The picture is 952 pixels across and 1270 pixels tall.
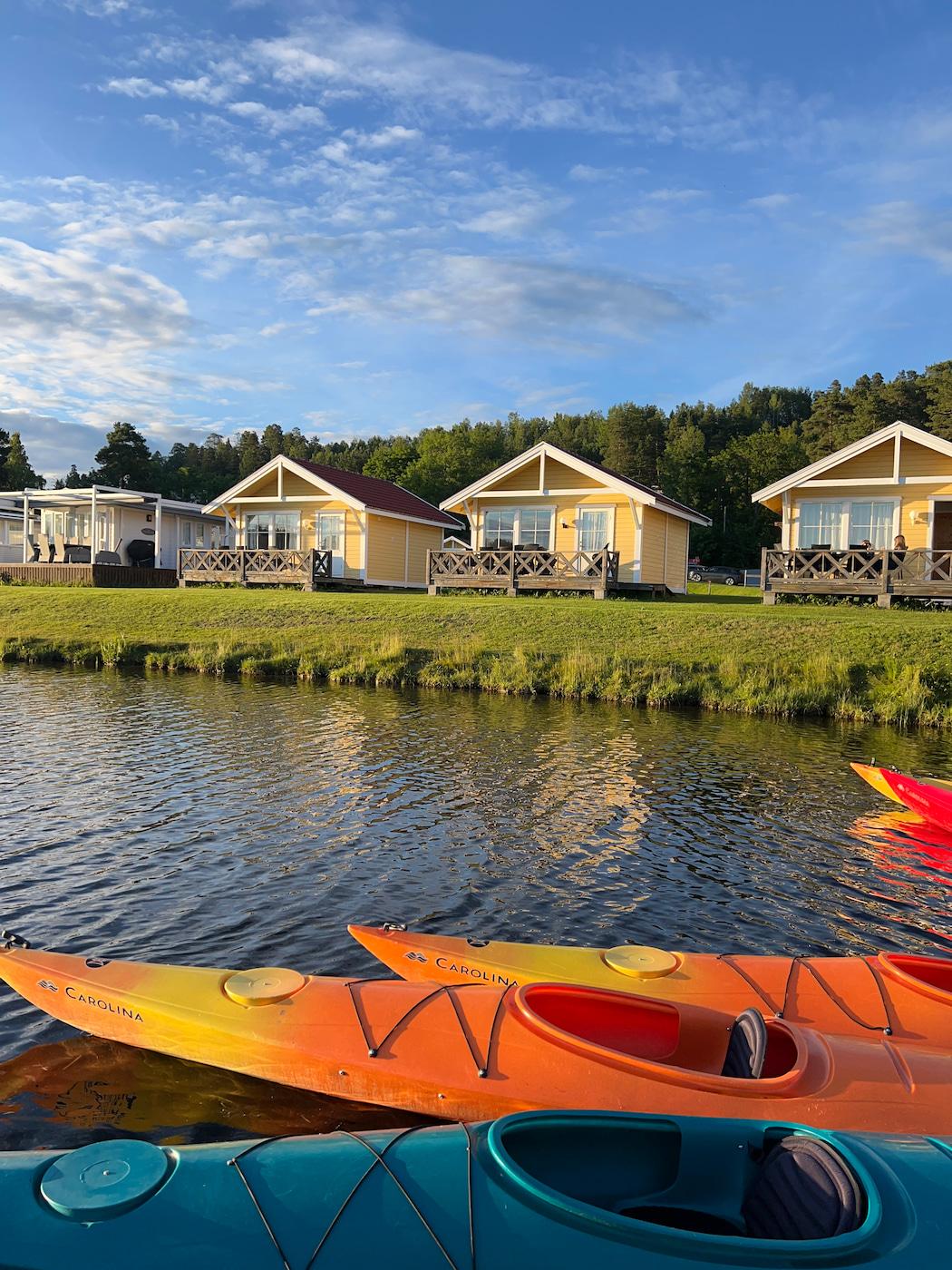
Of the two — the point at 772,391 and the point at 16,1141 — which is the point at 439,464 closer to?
the point at 772,391

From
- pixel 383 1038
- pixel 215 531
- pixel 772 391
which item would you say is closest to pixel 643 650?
pixel 383 1038

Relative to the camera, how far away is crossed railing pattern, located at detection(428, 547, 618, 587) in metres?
28.7

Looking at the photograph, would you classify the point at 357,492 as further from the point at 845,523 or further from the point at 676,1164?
the point at 676,1164

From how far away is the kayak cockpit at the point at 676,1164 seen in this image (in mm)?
3260

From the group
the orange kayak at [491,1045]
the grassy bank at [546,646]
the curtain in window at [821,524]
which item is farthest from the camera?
the curtain in window at [821,524]

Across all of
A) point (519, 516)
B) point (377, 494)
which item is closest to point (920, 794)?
point (519, 516)

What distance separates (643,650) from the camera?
20359mm

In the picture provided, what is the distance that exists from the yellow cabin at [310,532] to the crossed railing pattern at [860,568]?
47.5 feet

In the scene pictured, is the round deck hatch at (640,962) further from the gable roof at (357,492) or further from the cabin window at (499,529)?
the gable roof at (357,492)

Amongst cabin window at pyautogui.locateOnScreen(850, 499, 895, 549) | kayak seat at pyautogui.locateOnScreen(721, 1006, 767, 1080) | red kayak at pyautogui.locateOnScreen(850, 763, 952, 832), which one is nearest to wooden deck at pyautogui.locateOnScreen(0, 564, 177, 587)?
cabin window at pyautogui.locateOnScreen(850, 499, 895, 549)

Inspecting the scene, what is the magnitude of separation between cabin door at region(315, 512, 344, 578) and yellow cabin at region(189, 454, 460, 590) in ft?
0.11

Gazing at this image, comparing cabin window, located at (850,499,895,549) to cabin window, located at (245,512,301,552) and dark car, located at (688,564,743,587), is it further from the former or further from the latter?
dark car, located at (688,564,743,587)

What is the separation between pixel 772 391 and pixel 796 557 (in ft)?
325

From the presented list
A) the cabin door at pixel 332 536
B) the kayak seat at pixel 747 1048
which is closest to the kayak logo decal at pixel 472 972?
the kayak seat at pixel 747 1048
